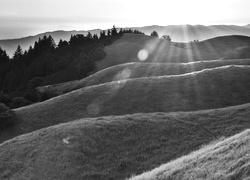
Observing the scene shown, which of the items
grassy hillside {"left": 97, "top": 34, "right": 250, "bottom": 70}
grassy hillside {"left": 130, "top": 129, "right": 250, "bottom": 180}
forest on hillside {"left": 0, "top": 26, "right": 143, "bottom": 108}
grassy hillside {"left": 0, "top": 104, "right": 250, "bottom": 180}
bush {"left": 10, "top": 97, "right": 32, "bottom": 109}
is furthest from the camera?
grassy hillside {"left": 97, "top": 34, "right": 250, "bottom": 70}

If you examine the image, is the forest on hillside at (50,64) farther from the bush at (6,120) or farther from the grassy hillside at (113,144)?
the grassy hillside at (113,144)

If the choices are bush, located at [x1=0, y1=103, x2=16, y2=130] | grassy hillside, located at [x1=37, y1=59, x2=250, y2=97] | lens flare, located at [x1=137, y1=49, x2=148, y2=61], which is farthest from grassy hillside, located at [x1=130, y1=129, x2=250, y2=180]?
lens flare, located at [x1=137, y1=49, x2=148, y2=61]

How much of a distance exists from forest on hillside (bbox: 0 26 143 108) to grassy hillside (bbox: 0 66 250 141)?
60064mm

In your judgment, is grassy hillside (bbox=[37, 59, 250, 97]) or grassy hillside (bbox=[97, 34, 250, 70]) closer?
grassy hillside (bbox=[37, 59, 250, 97])

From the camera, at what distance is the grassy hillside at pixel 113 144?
2507 centimetres

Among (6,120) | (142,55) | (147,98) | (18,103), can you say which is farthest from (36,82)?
(147,98)

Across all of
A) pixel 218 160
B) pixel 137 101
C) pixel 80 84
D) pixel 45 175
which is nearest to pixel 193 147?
pixel 218 160

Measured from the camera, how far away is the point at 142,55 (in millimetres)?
150875

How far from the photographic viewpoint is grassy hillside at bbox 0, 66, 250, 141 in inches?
2063

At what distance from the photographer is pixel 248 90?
2143 inches

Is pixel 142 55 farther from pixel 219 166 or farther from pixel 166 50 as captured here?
pixel 219 166

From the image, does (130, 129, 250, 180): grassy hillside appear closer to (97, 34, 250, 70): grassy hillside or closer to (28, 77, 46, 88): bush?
(28, 77, 46, 88): bush

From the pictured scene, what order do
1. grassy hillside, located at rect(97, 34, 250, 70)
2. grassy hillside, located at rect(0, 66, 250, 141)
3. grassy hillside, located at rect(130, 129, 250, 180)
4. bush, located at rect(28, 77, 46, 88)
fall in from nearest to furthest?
A: grassy hillside, located at rect(130, 129, 250, 180), grassy hillside, located at rect(0, 66, 250, 141), bush, located at rect(28, 77, 46, 88), grassy hillside, located at rect(97, 34, 250, 70)

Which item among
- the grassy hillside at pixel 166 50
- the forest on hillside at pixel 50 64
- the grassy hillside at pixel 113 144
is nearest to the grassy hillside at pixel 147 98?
the grassy hillside at pixel 113 144
